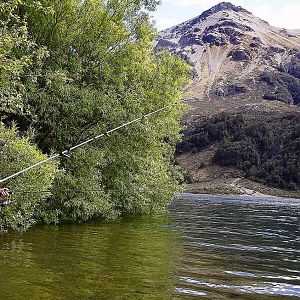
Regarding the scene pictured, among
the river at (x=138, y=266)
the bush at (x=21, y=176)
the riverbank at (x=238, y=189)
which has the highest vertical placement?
the bush at (x=21, y=176)

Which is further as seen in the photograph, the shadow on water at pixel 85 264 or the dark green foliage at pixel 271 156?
the dark green foliage at pixel 271 156

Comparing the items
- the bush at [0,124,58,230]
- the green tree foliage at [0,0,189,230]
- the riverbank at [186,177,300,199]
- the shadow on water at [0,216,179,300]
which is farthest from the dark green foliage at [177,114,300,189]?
the bush at [0,124,58,230]

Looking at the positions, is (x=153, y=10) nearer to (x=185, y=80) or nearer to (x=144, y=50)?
(x=144, y=50)

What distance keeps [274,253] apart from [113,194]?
10308 mm

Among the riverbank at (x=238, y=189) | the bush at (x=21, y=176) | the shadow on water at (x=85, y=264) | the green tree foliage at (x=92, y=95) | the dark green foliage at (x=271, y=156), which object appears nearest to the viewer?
the shadow on water at (x=85, y=264)

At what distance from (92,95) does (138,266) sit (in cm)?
1190

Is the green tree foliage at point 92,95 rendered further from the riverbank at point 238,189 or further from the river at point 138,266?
the riverbank at point 238,189

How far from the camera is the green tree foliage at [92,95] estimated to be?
22.6m

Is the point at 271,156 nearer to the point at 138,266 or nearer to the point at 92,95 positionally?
the point at 92,95

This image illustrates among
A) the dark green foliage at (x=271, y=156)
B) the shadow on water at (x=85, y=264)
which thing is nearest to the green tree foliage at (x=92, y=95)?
the shadow on water at (x=85, y=264)

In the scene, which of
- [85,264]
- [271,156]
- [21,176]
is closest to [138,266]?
[85,264]

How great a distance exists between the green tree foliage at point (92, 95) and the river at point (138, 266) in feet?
10.1

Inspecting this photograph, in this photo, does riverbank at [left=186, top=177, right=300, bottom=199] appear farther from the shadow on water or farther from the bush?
the bush

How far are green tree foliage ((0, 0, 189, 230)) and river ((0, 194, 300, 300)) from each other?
121 inches
